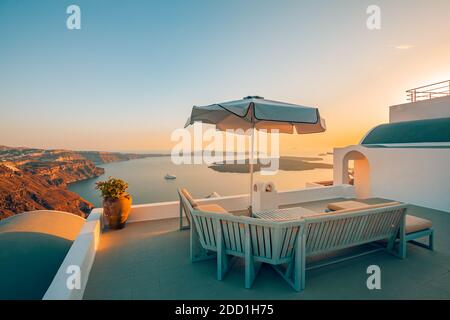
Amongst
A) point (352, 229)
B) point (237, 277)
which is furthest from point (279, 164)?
point (237, 277)

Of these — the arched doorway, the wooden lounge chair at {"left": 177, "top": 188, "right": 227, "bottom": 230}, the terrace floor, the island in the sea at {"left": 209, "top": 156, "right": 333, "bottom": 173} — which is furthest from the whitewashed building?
the wooden lounge chair at {"left": 177, "top": 188, "right": 227, "bottom": 230}

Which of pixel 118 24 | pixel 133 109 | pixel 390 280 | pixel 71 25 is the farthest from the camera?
pixel 133 109

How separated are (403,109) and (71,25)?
51.3 feet

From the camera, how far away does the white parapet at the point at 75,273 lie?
1.95 metres

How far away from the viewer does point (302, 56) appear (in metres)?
7.57

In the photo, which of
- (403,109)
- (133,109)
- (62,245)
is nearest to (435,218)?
(62,245)

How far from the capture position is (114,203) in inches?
166

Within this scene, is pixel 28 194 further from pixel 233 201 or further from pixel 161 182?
pixel 233 201

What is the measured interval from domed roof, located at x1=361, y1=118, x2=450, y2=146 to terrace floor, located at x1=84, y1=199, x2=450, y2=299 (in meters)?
6.21

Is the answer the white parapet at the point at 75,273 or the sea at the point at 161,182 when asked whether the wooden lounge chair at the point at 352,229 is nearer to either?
the white parapet at the point at 75,273

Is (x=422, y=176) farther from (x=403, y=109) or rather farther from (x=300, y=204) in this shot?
(x=403, y=109)

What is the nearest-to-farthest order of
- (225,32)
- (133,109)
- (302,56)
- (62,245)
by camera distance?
(62,245)
(302,56)
(225,32)
(133,109)

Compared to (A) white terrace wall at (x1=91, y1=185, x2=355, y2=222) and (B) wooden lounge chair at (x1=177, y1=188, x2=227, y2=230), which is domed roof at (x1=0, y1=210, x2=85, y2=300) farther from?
(B) wooden lounge chair at (x1=177, y1=188, x2=227, y2=230)

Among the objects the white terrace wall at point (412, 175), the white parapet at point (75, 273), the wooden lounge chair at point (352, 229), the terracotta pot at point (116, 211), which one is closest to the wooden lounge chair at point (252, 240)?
the wooden lounge chair at point (352, 229)
